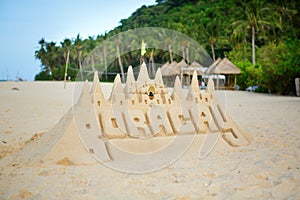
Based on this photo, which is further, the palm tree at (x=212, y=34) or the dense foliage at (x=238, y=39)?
the palm tree at (x=212, y=34)

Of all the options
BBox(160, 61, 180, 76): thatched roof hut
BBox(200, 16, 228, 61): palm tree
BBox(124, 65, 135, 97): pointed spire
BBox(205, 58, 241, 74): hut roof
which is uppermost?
BBox(200, 16, 228, 61): palm tree

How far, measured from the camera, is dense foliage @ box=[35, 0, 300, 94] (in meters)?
19.2

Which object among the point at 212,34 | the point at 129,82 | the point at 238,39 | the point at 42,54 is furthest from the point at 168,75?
the point at 42,54

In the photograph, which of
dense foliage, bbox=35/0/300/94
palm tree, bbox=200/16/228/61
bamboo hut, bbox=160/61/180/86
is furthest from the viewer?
palm tree, bbox=200/16/228/61

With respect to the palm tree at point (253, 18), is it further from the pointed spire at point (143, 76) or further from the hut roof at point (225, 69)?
the pointed spire at point (143, 76)

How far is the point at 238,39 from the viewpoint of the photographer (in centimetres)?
4062

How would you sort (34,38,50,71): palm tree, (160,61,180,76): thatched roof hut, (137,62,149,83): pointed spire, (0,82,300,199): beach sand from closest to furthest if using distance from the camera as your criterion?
(0,82,300,199): beach sand → (137,62,149,83): pointed spire → (160,61,180,76): thatched roof hut → (34,38,50,71): palm tree

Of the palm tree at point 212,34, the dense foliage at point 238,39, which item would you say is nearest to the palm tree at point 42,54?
the dense foliage at point 238,39

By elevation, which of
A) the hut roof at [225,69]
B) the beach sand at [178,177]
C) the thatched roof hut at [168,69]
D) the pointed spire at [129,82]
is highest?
the hut roof at [225,69]

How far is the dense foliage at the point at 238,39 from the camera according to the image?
1916cm

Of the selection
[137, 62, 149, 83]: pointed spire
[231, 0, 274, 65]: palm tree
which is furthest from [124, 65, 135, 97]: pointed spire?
[231, 0, 274, 65]: palm tree

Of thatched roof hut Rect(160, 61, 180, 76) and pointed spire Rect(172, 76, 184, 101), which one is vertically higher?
thatched roof hut Rect(160, 61, 180, 76)

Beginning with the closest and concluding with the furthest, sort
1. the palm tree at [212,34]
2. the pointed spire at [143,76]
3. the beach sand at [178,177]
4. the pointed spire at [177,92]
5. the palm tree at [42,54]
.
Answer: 1. the beach sand at [178,177]
2. the pointed spire at [143,76]
3. the pointed spire at [177,92]
4. the palm tree at [212,34]
5. the palm tree at [42,54]

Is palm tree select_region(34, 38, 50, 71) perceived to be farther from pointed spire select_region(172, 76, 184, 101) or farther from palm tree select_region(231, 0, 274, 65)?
pointed spire select_region(172, 76, 184, 101)
